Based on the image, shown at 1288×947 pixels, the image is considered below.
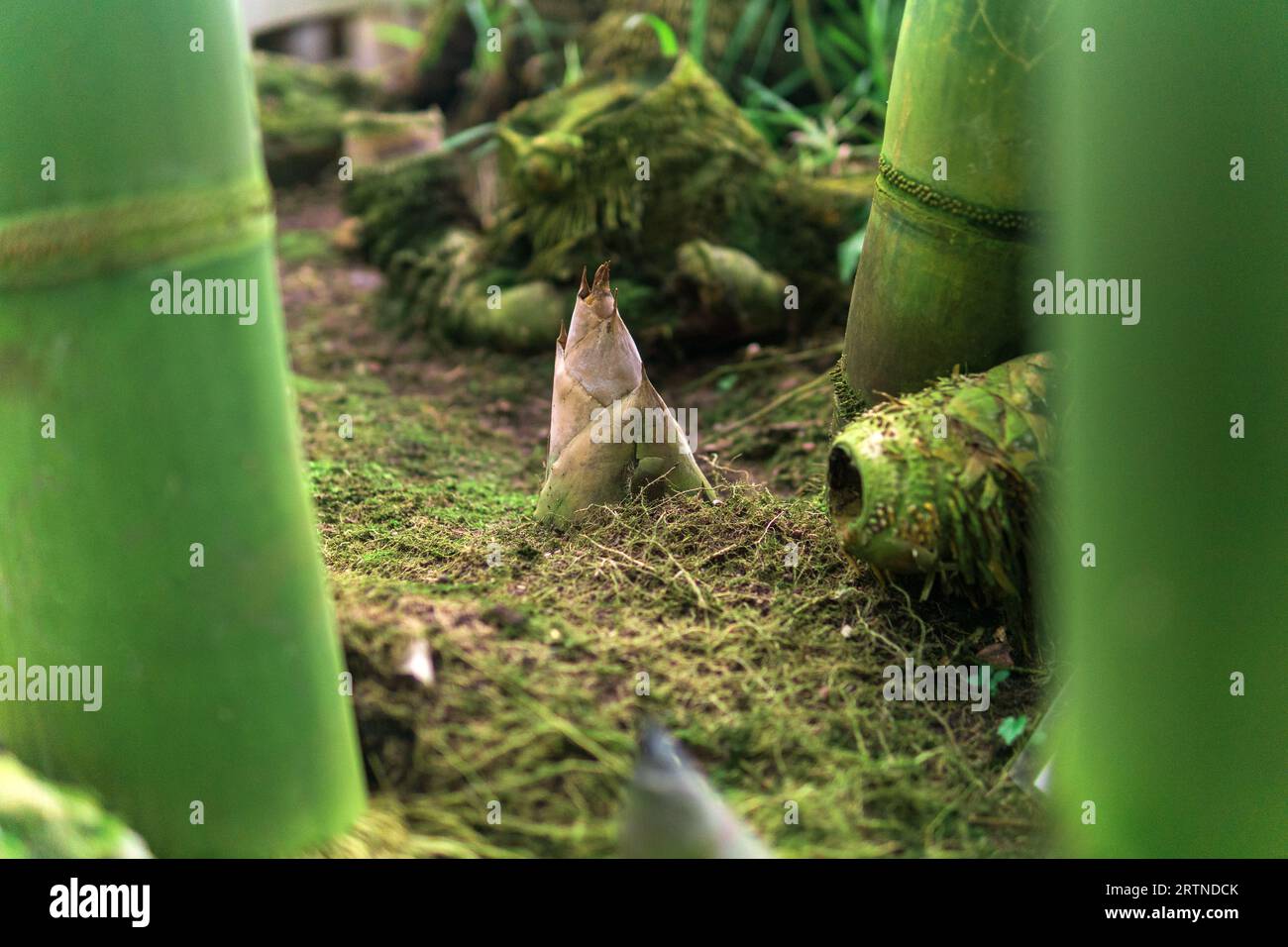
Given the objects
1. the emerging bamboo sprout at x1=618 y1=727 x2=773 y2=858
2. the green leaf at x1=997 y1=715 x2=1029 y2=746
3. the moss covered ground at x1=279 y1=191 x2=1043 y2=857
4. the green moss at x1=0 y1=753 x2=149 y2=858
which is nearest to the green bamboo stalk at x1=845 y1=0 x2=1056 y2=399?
the moss covered ground at x1=279 y1=191 x2=1043 y2=857

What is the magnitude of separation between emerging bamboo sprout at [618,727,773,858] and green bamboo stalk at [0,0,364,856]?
422mm

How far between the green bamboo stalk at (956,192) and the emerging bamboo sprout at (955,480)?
244 millimetres

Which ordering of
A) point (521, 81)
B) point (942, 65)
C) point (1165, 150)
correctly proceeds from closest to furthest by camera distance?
point (1165, 150)
point (942, 65)
point (521, 81)

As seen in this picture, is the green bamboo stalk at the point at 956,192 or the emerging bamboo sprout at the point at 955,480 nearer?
the emerging bamboo sprout at the point at 955,480

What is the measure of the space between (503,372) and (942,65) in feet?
6.79

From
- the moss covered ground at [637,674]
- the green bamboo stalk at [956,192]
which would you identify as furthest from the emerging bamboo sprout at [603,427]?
the green bamboo stalk at [956,192]

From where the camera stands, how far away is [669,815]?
1.46 m

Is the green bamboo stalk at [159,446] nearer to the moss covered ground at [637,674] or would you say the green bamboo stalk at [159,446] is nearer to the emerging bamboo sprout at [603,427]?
the moss covered ground at [637,674]

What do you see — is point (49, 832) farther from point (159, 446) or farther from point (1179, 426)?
point (1179, 426)

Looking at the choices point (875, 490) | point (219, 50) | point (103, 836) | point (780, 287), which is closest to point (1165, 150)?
point (875, 490)

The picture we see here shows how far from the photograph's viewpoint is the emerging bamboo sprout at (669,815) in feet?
4.79

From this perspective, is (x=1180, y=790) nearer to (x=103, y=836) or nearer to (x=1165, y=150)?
(x=1165, y=150)

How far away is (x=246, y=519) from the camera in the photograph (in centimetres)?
149

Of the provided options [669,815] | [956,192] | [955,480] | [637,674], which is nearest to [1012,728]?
[955,480]
